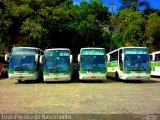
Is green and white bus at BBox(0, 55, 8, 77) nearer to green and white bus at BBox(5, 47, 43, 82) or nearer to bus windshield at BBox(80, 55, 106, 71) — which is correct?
green and white bus at BBox(5, 47, 43, 82)

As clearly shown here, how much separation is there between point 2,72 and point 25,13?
283 inches

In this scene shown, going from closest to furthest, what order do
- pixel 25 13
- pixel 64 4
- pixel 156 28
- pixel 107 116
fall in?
pixel 107 116
pixel 25 13
pixel 64 4
pixel 156 28

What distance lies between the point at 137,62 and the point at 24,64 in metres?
8.49

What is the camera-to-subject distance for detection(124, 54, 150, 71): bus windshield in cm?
3095

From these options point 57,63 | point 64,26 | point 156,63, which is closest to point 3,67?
point 64,26

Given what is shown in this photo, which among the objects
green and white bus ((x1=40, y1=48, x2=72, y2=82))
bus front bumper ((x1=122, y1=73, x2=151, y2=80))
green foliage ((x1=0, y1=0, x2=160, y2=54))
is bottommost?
bus front bumper ((x1=122, y1=73, x2=151, y2=80))

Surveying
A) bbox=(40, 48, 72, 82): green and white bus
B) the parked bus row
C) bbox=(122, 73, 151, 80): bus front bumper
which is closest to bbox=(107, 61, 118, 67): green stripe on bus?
the parked bus row

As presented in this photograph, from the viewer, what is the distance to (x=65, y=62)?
31.5 metres

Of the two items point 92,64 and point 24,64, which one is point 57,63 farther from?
point 92,64

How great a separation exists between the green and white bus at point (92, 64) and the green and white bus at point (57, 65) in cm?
100

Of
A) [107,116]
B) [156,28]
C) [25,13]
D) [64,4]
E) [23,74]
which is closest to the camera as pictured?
[107,116]

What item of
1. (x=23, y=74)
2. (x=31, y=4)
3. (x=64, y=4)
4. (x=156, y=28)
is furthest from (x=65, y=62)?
(x=156, y=28)

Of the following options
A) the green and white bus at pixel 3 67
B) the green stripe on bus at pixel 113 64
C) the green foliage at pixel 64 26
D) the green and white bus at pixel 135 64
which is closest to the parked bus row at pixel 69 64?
the green and white bus at pixel 135 64

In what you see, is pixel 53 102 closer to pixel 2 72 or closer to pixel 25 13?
pixel 2 72
